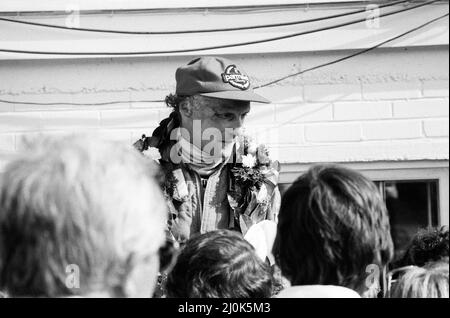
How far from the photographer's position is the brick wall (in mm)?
4016

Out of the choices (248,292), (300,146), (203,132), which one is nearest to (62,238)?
(248,292)

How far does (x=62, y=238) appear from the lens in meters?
1.26

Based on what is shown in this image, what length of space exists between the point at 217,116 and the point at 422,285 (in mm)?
1205

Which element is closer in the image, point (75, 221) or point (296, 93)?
point (75, 221)

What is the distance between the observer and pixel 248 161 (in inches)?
117

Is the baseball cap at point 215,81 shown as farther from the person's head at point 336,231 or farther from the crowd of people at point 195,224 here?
the person's head at point 336,231

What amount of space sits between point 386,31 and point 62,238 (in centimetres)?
306

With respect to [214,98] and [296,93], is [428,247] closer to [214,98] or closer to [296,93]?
[214,98]

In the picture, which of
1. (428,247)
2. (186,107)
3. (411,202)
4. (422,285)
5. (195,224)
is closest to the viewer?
(422,285)

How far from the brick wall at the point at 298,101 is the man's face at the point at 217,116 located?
3.35 ft

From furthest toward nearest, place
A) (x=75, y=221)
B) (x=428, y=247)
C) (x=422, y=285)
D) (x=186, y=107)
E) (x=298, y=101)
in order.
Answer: (x=298, y=101)
(x=186, y=107)
(x=428, y=247)
(x=422, y=285)
(x=75, y=221)

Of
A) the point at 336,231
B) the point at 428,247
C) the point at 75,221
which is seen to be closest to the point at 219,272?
the point at 336,231

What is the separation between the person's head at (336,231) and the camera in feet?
5.55

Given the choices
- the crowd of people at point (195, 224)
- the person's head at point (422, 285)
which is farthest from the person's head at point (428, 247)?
the person's head at point (422, 285)
